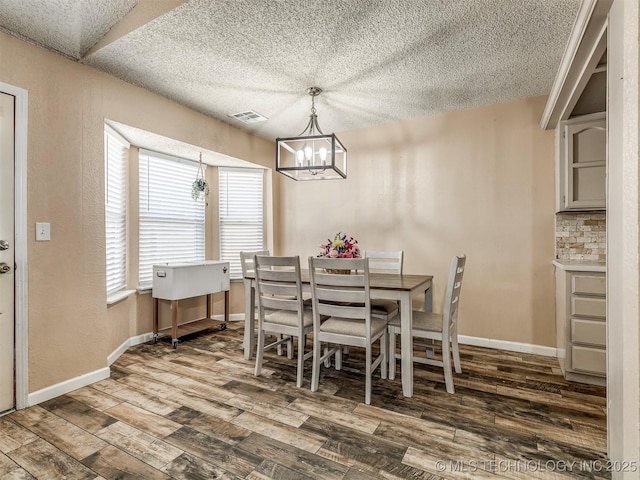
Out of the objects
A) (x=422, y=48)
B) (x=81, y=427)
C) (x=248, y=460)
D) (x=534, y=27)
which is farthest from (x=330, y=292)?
(x=534, y=27)

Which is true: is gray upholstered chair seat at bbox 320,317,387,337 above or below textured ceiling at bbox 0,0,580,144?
below

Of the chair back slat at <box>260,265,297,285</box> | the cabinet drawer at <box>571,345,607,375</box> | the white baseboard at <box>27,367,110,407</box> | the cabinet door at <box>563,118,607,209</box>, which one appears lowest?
the white baseboard at <box>27,367,110,407</box>

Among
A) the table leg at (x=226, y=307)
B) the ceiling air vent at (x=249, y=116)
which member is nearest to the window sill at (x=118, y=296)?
the table leg at (x=226, y=307)

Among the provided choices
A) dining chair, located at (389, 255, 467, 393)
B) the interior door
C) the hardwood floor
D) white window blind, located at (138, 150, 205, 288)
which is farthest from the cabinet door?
the interior door

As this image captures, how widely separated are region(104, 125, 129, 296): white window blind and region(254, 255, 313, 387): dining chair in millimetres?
1615

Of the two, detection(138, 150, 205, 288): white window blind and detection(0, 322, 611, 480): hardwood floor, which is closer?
detection(0, 322, 611, 480): hardwood floor

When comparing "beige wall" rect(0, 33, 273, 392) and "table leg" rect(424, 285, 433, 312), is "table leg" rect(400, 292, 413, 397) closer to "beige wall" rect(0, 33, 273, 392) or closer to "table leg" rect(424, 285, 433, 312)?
"table leg" rect(424, 285, 433, 312)

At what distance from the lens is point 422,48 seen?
2414 millimetres

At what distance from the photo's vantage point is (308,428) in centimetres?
194

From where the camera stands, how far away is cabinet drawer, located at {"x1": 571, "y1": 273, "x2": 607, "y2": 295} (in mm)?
2430

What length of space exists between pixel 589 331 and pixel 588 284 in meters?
0.36

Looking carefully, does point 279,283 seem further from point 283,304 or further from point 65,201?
point 65,201

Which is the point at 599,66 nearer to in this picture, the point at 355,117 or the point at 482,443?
the point at 355,117

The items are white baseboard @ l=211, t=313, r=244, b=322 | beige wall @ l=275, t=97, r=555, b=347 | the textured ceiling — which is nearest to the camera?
the textured ceiling
